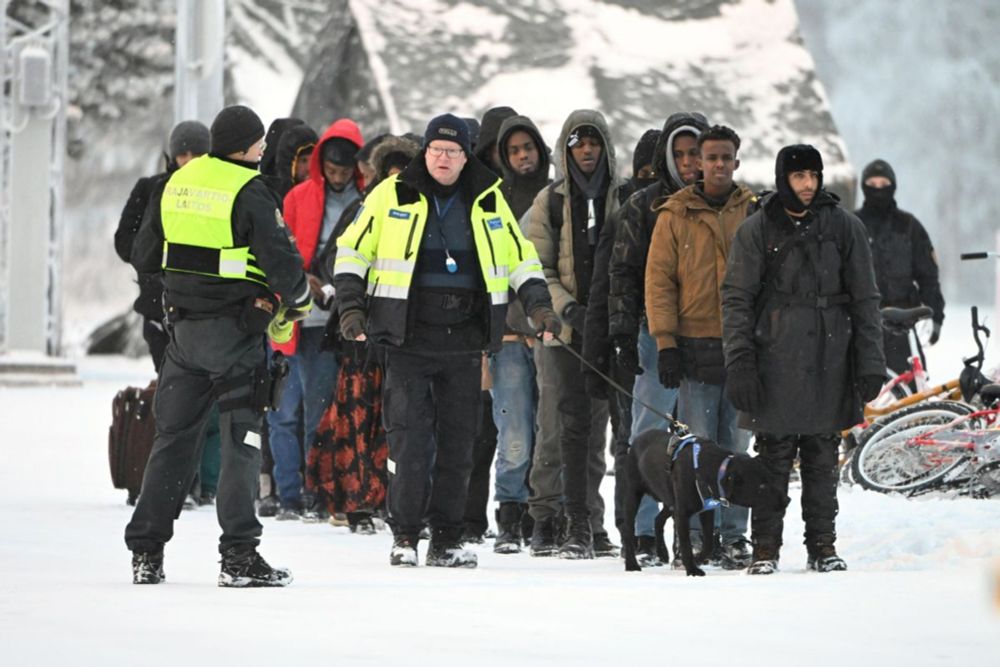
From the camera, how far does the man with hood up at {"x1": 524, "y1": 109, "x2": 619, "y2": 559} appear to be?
9375 millimetres

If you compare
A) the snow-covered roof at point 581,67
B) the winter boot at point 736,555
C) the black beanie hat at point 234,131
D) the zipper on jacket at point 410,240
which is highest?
the snow-covered roof at point 581,67

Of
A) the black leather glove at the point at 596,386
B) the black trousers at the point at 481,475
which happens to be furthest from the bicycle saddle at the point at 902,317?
the black leather glove at the point at 596,386

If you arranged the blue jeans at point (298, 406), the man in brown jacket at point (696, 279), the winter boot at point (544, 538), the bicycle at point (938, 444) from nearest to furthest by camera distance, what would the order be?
the man in brown jacket at point (696, 279)
the winter boot at point (544, 538)
the blue jeans at point (298, 406)
the bicycle at point (938, 444)

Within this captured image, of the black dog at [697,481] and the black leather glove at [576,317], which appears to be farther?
the black leather glove at [576,317]

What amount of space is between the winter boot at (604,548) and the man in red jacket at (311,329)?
1.86m

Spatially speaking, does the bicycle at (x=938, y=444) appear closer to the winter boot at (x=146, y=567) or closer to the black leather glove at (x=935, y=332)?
the black leather glove at (x=935, y=332)

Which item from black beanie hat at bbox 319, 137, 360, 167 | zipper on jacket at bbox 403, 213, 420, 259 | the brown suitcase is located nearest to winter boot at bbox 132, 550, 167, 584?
zipper on jacket at bbox 403, 213, 420, 259

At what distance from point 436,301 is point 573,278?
121 cm

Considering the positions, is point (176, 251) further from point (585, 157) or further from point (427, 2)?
point (427, 2)

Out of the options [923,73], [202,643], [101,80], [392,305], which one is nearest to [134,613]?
[202,643]

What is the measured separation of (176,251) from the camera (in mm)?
7523

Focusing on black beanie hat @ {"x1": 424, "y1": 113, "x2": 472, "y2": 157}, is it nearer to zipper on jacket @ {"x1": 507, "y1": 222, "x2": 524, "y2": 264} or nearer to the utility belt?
zipper on jacket @ {"x1": 507, "y1": 222, "x2": 524, "y2": 264}

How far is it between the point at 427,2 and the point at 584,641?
14717 mm

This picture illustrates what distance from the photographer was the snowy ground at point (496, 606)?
5.73 meters
